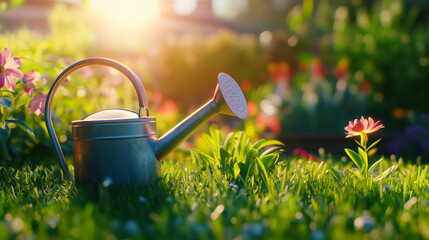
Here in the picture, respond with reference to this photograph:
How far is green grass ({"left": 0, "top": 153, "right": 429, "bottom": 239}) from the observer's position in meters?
1.13

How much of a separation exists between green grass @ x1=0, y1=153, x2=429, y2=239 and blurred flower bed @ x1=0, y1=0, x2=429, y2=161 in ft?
2.97

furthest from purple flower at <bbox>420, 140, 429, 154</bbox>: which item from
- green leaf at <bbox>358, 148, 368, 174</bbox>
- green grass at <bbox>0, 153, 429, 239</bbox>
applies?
green leaf at <bbox>358, 148, 368, 174</bbox>

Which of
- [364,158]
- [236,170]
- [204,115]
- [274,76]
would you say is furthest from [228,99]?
[274,76]

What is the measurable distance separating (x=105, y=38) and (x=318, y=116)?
31.2ft

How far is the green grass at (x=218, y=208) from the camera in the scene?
1130 mm

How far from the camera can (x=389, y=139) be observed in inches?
171

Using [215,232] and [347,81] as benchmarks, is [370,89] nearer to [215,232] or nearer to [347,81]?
[347,81]

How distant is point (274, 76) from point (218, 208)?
446 centimetres

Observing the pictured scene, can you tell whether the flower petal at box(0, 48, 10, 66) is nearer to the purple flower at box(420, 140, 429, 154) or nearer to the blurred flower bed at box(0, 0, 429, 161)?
the blurred flower bed at box(0, 0, 429, 161)

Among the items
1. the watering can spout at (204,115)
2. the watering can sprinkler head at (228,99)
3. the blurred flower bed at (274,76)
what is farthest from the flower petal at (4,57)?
the watering can sprinkler head at (228,99)

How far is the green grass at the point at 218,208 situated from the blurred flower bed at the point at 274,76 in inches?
35.6

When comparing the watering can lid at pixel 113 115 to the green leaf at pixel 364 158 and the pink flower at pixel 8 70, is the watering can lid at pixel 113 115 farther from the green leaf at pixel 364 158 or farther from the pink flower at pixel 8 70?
the green leaf at pixel 364 158

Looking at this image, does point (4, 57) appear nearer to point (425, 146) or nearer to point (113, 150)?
point (113, 150)

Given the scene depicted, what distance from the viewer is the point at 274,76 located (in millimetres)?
5574
